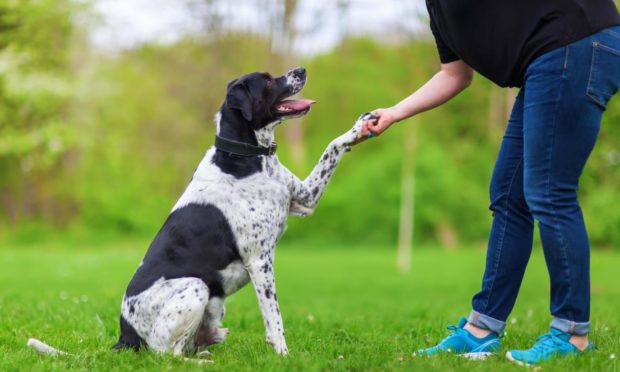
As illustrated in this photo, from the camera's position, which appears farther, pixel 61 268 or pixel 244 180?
pixel 61 268

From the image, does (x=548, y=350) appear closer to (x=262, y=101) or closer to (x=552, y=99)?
(x=552, y=99)

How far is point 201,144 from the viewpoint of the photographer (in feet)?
81.3

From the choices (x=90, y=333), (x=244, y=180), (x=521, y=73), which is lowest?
(x=90, y=333)

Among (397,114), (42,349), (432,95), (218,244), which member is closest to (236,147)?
(218,244)

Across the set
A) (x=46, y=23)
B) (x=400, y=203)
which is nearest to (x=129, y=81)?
(x=46, y=23)

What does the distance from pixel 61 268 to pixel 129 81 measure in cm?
1354

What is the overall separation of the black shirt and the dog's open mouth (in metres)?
0.92

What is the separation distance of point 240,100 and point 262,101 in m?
0.16

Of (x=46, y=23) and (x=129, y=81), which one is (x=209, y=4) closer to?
(x=46, y=23)

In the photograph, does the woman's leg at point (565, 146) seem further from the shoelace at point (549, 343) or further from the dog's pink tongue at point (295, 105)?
the dog's pink tongue at point (295, 105)

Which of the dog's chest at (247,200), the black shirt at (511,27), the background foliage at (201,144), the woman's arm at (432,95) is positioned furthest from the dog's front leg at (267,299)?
the background foliage at (201,144)

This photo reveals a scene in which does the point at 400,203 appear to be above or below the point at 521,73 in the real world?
below

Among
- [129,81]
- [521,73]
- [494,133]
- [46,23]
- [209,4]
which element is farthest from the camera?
[129,81]

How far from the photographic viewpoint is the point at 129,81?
28.4 meters
